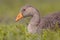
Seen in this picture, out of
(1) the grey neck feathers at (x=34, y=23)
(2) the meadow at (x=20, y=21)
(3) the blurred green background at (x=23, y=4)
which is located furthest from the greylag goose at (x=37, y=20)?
(3) the blurred green background at (x=23, y=4)

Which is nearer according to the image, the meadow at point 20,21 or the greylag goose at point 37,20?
Result: the meadow at point 20,21

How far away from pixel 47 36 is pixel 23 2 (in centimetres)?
935

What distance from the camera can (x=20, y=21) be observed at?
1188cm

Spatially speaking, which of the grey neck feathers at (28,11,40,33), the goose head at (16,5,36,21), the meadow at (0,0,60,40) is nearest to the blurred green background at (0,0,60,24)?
the meadow at (0,0,60,40)

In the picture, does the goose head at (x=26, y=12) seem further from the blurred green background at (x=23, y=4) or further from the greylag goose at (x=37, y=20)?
the blurred green background at (x=23, y=4)

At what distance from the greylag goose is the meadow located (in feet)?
0.64

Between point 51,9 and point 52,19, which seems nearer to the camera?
point 52,19

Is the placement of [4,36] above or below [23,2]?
below

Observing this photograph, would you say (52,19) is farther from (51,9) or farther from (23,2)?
(23,2)

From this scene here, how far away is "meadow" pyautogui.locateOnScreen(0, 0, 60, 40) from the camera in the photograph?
29.5 ft

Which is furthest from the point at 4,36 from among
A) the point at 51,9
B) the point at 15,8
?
the point at 15,8

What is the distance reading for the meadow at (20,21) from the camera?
29.5 feet

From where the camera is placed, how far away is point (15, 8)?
1739 cm

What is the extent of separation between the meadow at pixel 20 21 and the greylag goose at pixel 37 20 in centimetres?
20
